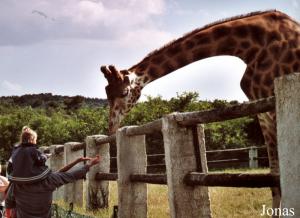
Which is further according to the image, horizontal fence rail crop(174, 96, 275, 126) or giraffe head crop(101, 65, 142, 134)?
giraffe head crop(101, 65, 142, 134)

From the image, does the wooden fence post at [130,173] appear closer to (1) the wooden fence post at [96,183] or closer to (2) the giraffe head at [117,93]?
(2) the giraffe head at [117,93]

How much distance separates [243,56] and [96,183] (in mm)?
2698

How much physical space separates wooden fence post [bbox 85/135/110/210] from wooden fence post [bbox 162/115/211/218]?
3.22m

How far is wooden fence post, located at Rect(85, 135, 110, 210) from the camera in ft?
22.8

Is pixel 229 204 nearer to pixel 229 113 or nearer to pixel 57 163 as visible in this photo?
pixel 229 113

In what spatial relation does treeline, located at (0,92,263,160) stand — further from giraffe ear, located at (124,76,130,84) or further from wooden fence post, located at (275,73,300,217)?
wooden fence post, located at (275,73,300,217)

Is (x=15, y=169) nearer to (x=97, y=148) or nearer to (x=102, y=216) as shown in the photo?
(x=102, y=216)

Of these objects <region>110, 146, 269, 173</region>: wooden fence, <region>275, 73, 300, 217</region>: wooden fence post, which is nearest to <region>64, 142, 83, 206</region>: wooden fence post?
<region>275, 73, 300, 217</region>: wooden fence post

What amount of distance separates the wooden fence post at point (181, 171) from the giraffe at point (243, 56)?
1.27 m

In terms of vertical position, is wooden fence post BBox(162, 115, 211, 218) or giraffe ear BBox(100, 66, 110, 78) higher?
giraffe ear BBox(100, 66, 110, 78)

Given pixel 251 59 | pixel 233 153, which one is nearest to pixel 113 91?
pixel 251 59

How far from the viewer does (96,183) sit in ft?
22.9

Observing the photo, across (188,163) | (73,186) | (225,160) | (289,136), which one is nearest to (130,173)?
(188,163)

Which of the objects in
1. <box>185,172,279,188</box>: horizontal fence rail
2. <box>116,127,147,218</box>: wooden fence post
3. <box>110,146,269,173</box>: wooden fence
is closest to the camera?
<box>185,172,279,188</box>: horizontal fence rail
